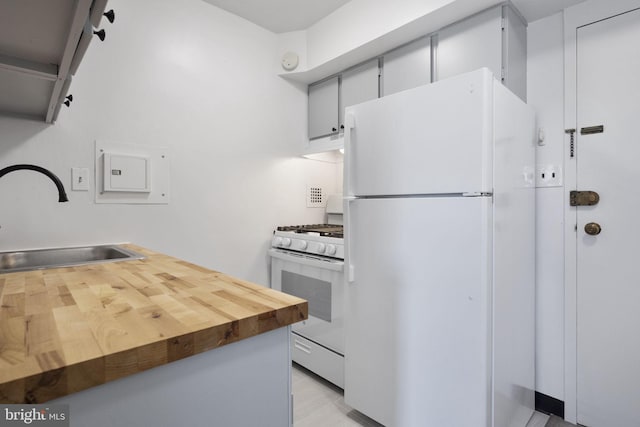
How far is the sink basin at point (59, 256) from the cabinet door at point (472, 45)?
187 centimetres

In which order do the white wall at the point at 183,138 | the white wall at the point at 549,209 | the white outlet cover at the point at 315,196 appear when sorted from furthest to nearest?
the white outlet cover at the point at 315,196 → the white wall at the point at 549,209 → the white wall at the point at 183,138

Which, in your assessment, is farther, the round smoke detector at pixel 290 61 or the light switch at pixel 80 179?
the round smoke detector at pixel 290 61

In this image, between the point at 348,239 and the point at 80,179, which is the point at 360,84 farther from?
the point at 80,179

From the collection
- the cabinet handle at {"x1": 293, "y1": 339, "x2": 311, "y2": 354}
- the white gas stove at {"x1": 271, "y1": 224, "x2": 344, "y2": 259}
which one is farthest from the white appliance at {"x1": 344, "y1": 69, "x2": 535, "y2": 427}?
the cabinet handle at {"x1": 293, "y1": 339, "x2": 311, "y2": 354}

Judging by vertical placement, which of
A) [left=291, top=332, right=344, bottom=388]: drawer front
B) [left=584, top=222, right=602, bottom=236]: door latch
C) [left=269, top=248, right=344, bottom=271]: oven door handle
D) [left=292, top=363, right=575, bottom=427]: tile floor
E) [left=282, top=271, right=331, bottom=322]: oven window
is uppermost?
[left=584, top=222, right=602, bottom=236]: door latch

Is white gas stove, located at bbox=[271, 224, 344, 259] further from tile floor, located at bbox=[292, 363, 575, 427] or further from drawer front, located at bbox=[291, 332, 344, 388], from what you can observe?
tile floor, located at bbox=[292, 363, 575, 427]

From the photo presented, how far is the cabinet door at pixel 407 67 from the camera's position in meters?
1.94

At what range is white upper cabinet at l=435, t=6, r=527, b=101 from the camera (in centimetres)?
164

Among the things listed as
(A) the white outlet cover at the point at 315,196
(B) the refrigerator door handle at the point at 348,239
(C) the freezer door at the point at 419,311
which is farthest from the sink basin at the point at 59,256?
(A) the white outlet cover at the point at 315,196

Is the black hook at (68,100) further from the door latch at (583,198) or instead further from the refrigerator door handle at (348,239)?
the door latch at (583,198)

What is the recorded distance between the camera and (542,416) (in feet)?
5.85

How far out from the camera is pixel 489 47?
167 centimetres

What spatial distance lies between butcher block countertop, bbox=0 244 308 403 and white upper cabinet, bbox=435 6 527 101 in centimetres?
165

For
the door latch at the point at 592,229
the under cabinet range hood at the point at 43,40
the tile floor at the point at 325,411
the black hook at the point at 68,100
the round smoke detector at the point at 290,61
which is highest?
the round smoke detector at the point at 290,61
